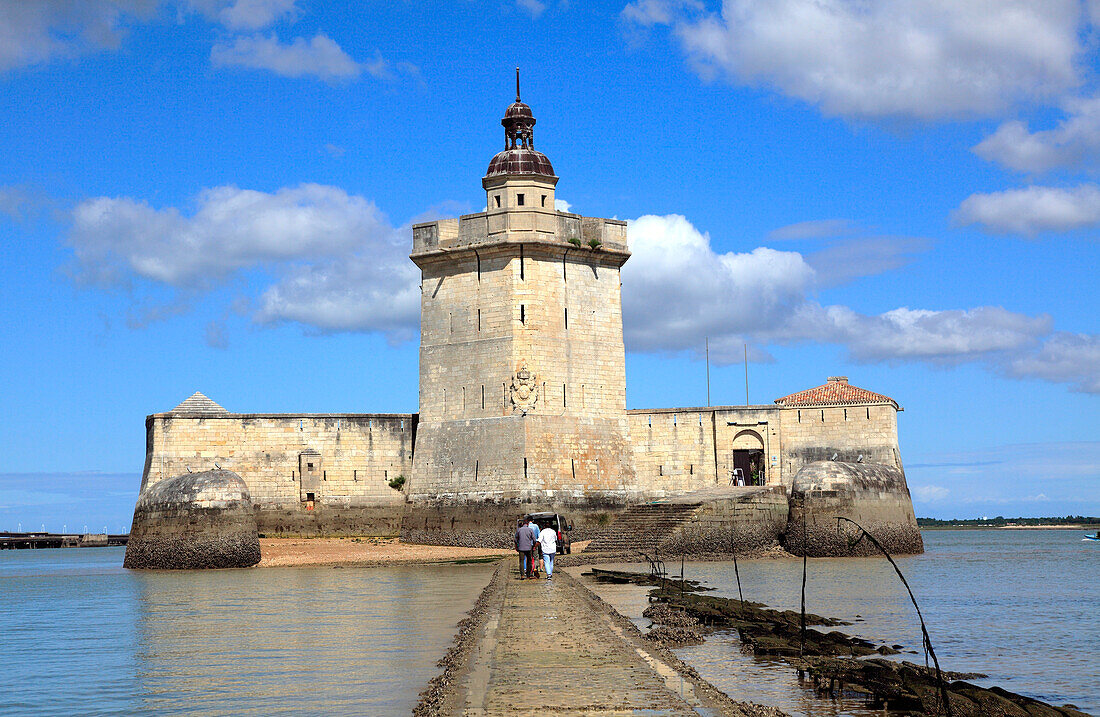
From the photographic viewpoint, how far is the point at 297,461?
34.8 m

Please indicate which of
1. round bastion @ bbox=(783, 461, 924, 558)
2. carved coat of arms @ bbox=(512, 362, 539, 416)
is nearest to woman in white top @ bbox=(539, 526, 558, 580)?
round bastion @ bbox=(783, 461, 924, 558)

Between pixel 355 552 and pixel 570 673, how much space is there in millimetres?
22918

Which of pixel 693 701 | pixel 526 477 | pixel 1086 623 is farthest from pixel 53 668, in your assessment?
pixel 526 477

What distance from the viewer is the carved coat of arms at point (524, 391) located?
107 feet

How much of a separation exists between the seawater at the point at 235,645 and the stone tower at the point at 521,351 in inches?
310

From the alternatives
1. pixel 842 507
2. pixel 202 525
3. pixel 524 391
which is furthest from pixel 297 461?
pixel 842 507

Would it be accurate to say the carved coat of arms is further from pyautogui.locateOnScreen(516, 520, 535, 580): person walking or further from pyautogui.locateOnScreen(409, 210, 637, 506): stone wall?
pyautogui.locateOnScreen(516, 520, 535, 580): person walking

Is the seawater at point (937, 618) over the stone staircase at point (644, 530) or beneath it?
beneath

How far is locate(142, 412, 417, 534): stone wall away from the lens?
3391 centimetres

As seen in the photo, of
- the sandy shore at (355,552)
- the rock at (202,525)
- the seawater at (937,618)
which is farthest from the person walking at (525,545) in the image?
the rock at (202,525)

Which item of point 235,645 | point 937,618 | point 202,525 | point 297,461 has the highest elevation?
point 297,461

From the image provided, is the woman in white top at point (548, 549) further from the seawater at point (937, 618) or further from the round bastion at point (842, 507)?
the round bastion at point (842, 507)

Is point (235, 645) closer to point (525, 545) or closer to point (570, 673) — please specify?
point (570, 673)

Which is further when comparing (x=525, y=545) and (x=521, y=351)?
(x=521, y=351)
